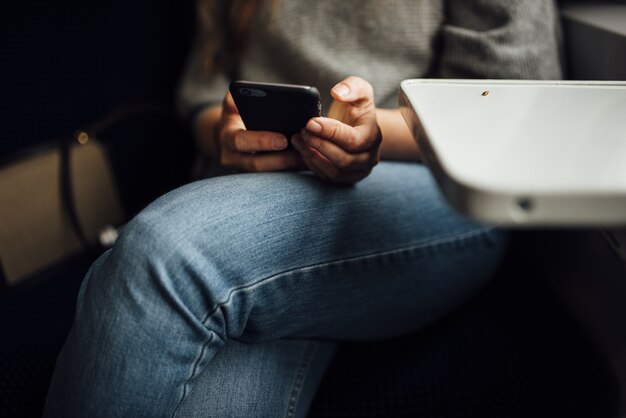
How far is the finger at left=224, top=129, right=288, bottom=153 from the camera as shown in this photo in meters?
0.52

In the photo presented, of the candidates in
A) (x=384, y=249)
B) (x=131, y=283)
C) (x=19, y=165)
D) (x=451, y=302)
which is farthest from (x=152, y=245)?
(x=19, y=165)

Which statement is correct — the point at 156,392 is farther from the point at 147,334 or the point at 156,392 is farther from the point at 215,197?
the point at 215,197

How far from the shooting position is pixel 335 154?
1.58 ft

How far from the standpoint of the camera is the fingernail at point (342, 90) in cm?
47

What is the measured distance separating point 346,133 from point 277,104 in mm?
69

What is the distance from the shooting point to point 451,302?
0.59 metres

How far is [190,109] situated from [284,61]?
0.17 m

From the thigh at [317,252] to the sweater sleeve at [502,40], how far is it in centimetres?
14

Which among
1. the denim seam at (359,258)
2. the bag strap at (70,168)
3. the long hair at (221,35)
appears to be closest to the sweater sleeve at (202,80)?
the long hair at (221,35)

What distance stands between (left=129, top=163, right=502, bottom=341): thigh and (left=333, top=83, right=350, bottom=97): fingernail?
91 mm

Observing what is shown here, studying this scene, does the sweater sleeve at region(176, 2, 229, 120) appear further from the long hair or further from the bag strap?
the bag strap

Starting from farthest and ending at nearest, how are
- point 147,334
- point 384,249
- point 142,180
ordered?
point 142,180 → point 384,249 → point 147,334

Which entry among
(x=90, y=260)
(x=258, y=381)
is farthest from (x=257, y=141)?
(x=90, y=260)

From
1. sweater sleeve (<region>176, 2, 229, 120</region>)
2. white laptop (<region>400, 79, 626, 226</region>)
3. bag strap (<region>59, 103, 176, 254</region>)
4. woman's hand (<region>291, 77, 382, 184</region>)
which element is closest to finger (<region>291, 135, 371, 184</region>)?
woman's hand (<region>291, 77, 382, 184</region>)
